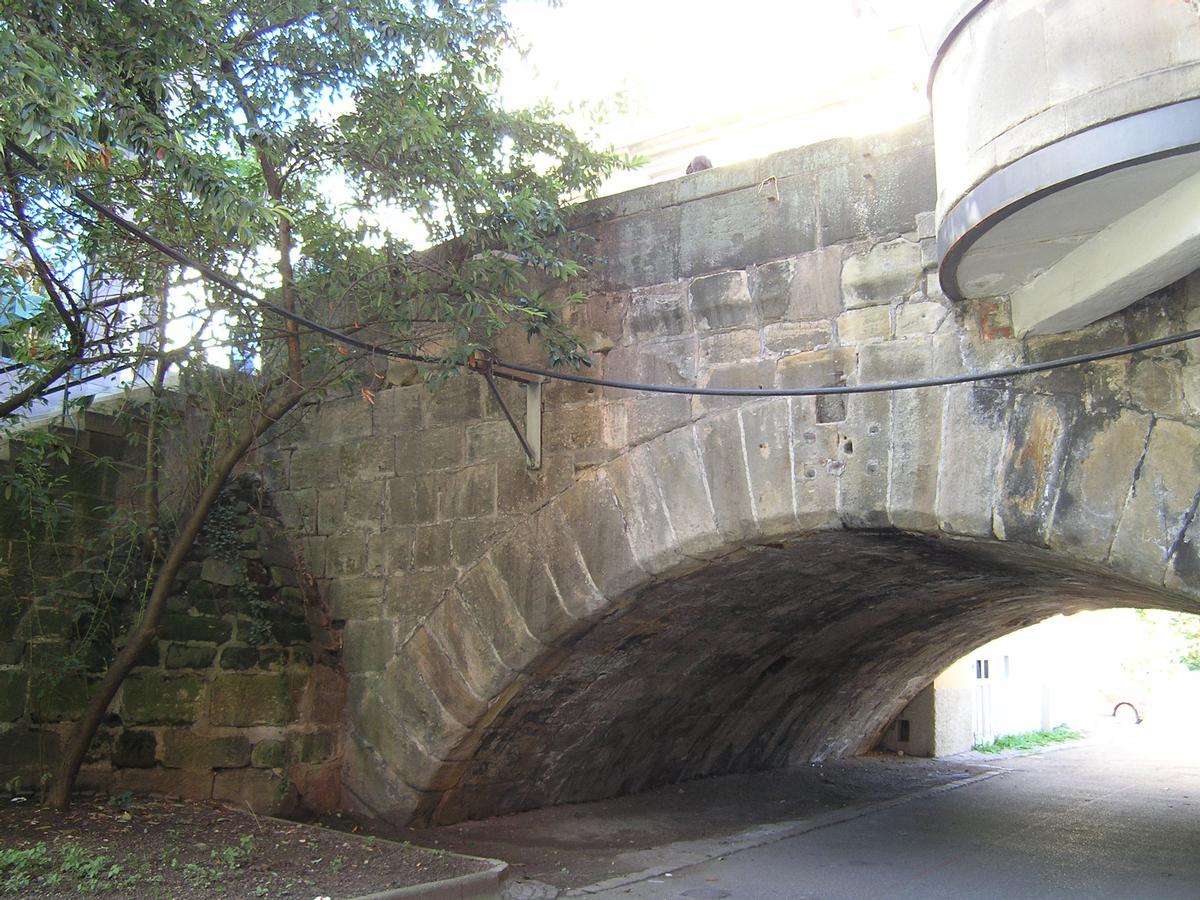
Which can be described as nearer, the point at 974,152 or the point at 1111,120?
the point at 1111,120

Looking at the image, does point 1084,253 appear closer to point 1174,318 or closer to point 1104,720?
point 1174,318

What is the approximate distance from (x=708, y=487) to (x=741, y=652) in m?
3.07

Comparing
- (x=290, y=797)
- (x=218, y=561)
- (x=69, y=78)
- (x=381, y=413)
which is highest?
(x=69, y=78)

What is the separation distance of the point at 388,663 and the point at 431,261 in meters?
2.53

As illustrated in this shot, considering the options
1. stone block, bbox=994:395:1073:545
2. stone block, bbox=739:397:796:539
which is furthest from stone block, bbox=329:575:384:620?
stone block, bbox=994:395:1073:545

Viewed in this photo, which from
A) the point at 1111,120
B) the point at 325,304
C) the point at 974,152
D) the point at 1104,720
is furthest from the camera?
the point at 1104,720

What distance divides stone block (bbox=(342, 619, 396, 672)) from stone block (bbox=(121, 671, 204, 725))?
938mm

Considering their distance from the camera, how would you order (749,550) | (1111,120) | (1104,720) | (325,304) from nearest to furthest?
1. (1111,120)
2. (749,550)
3. (325,304)
4. (1104,720)

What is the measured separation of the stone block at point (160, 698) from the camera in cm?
614

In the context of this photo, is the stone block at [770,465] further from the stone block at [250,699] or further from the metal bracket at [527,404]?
the stone block at [250,699]

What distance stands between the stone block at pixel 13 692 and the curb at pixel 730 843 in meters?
3.30

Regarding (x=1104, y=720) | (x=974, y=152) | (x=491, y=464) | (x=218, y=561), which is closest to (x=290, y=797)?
(x=218, y=561)

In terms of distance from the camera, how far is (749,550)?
5.50 metres

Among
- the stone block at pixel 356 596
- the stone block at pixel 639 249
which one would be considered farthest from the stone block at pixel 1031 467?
the stone block at pixel 356 596
